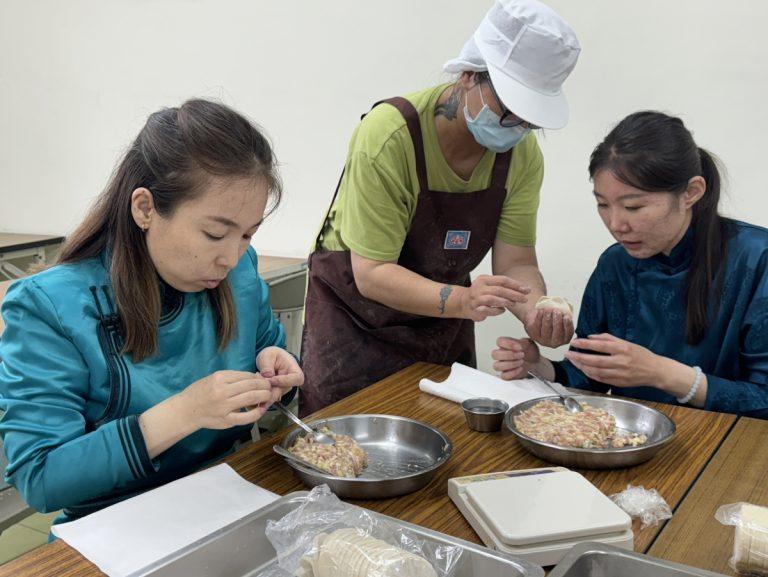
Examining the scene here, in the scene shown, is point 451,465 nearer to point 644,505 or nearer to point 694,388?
point 644,505

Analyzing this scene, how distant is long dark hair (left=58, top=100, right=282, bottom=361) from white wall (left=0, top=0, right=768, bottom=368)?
1970 millimetres

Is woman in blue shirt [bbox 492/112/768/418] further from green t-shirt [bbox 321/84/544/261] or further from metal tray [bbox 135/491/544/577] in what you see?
metal tray [bbox 135/491/544/577]

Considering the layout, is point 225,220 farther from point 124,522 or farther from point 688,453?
point 688,453

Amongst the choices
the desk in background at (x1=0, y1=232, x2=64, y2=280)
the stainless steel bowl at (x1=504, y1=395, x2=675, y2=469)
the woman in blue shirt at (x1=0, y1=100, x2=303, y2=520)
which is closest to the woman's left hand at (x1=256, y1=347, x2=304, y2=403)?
the woman in blue shirt at (x1=0, y1=100, x2=303, y2=520)

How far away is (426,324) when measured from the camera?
223cm

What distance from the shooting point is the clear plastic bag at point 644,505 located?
47.2 inches

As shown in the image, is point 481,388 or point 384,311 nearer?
point 481,388

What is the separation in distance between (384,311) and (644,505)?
109 cm

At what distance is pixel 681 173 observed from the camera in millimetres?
1911

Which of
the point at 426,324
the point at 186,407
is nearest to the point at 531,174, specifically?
the point at 426,324

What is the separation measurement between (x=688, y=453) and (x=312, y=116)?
2788mm

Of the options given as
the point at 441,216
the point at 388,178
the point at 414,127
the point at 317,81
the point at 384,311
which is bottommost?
the point at 384,311

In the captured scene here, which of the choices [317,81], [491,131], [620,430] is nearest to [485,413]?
[620,430]

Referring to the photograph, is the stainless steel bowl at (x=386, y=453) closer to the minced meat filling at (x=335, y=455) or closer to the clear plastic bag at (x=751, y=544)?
the minced meat filling at (x=335, y=455)
